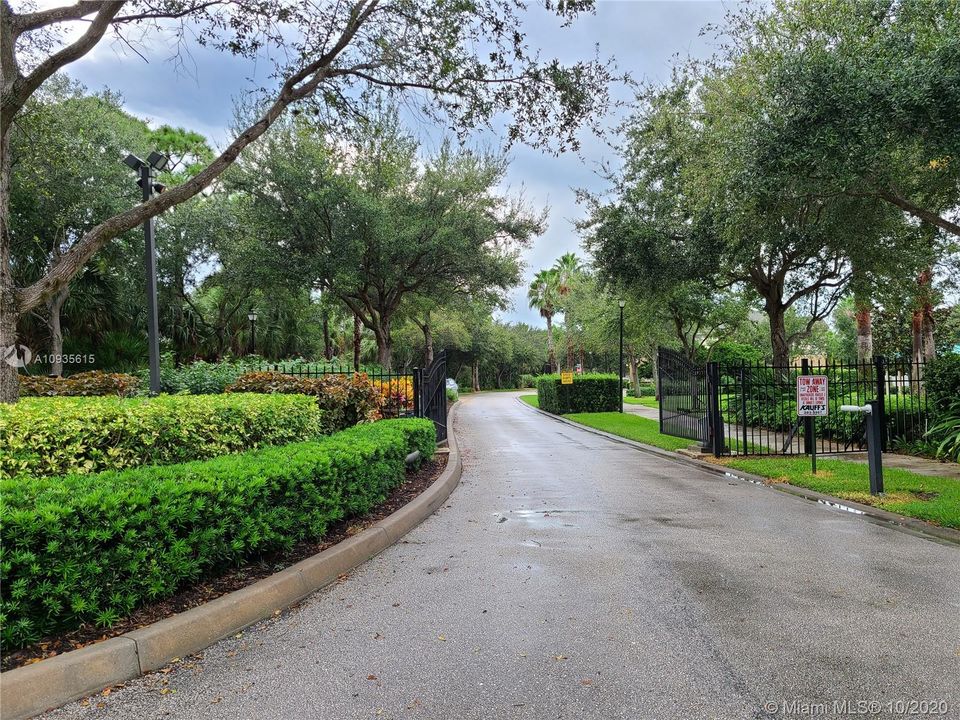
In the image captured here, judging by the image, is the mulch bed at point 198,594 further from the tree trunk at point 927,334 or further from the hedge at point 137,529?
the tree trunk at point 927,334

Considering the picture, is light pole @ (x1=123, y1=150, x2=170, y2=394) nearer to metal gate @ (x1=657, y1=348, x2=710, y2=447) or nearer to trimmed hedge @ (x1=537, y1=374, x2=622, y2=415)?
metal gate @ (x1=657, y1=348, x2=710, y2=447)

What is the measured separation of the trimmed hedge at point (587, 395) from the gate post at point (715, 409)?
13217mm

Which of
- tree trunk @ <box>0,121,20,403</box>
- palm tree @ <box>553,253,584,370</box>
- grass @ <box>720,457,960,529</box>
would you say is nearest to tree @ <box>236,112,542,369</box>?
tree trunk @ <box>0,121,20,403</box>

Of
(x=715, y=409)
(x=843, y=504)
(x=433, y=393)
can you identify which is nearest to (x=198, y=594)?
(x=843, y=504)

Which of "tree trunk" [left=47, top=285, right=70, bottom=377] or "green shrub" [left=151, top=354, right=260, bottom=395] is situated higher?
"tree trunk" [left=47, top=285, right=70, bottom=377]

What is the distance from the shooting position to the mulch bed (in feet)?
8.79

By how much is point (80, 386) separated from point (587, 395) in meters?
18.9

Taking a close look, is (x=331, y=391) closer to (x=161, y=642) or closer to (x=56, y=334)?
(x=161, y=642)

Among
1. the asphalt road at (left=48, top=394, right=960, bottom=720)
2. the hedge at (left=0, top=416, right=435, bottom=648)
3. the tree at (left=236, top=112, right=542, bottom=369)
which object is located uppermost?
the tree at (left=236, top=112, right=542, bottom=369)

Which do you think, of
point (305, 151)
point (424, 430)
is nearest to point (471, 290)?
point (305, 151)

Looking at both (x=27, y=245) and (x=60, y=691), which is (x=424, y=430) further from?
(x=27, y=245)

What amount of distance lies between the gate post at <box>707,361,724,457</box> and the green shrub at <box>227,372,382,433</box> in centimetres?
624

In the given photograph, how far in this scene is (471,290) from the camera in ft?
73.6

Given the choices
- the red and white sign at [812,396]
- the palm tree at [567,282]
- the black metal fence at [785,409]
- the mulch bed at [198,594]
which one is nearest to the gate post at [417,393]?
the mulch bed at [198,594]
